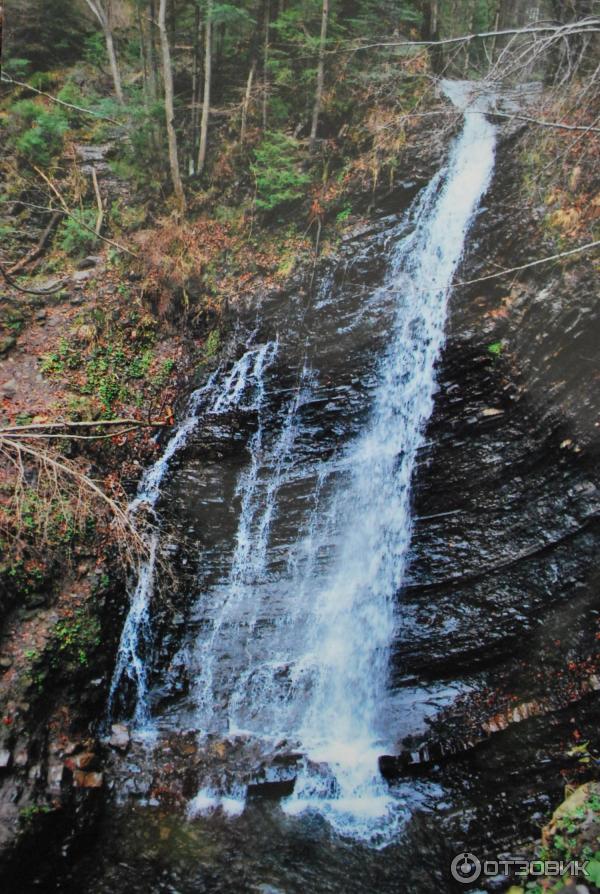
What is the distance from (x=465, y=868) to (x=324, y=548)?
13.2ft

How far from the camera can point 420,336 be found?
7941mm

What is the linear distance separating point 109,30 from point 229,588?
12.5 meters

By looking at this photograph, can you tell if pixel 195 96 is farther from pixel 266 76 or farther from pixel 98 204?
pixel 98 204

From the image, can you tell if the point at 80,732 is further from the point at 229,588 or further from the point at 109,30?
the point at 109,30

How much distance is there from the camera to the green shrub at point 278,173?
966cm

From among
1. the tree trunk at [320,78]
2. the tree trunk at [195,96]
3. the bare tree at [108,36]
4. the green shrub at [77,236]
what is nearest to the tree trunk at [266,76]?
the tree trunk at [320,78]

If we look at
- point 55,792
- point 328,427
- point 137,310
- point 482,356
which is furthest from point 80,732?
point 482,356

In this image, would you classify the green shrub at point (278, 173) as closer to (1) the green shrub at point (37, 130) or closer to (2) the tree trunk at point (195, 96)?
(2) the tree trunk at point (195, 96)

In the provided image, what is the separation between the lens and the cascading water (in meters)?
6.93

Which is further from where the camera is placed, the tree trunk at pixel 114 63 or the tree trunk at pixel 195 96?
the tree trunk at pixel 114 63

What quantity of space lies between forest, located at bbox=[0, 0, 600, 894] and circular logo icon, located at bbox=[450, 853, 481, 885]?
4 centimetres

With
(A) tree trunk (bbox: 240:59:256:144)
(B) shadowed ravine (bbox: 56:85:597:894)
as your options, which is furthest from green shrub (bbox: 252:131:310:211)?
(B) shadowed ravine (bbox: 56:85:597:894)

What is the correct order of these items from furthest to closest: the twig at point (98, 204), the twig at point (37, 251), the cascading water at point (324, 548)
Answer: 1. the twig at point (98, 204)
2. the twig at point (37, 251)
3. the cascading water at point (324, 548)
